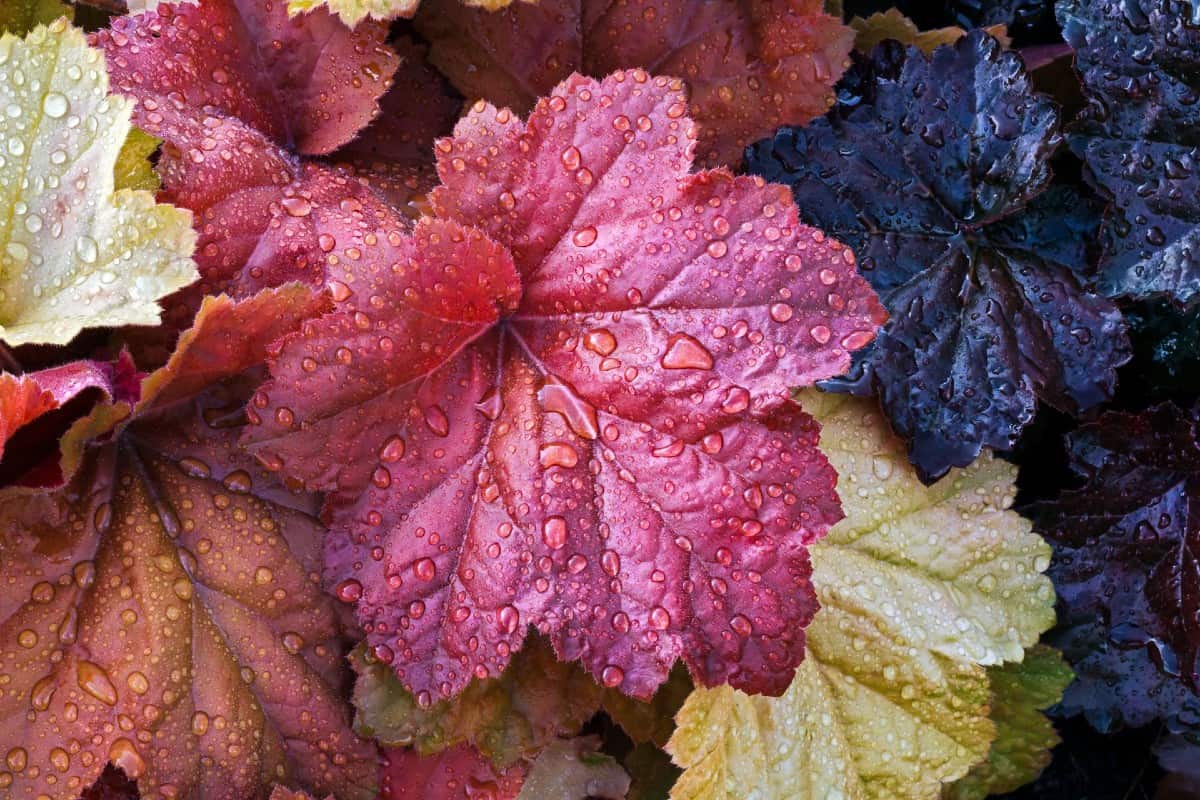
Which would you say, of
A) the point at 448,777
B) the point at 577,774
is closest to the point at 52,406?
the point at 448,777

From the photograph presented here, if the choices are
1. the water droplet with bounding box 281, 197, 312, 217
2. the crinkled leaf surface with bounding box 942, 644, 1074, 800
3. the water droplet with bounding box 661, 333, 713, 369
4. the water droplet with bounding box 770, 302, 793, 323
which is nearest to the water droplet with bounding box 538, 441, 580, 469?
the water droplet with bounding box 661, 333, 713, 369

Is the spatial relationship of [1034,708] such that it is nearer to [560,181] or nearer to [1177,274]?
[1177,274]

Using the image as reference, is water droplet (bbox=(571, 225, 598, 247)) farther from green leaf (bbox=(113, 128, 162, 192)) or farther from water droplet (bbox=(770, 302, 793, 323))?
green leaf (bbox=(113, 128, 162, 192))

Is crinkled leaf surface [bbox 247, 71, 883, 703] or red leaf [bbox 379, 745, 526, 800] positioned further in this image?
red leaf [bbox 379, 745, 526, 800]

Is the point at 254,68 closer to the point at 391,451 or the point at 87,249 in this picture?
the point at 87,249

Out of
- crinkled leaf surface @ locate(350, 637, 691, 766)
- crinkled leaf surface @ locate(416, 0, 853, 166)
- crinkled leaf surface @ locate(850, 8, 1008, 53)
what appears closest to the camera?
crinkled leaf surface @ locate(350, 637, 691, 766)

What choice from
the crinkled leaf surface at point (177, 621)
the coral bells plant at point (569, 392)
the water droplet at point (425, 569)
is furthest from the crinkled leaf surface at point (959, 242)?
the crinkled leaf surface at point (177, 621)
